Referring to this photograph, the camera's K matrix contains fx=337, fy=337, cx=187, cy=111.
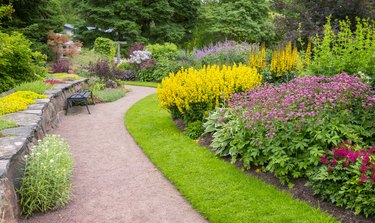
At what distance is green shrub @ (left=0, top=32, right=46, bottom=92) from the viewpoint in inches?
318

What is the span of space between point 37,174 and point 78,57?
15.1 metres

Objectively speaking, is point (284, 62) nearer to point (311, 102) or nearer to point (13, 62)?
point (311, 102)

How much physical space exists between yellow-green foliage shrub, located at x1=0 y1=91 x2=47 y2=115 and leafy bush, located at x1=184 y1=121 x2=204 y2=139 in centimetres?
304

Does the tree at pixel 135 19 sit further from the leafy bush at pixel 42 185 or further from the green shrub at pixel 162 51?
the leafy bush at pixel 42 185

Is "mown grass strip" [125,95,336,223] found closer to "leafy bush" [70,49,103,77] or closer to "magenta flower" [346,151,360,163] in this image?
"magenta flower" [346,151,360,163]

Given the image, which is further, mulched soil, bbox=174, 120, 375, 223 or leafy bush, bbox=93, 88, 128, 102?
leafy bush, bbox=93, 88, 128, 102

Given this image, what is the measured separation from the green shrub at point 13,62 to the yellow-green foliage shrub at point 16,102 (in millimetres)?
1316

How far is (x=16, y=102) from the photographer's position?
242 inches

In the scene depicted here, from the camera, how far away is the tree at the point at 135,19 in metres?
24.3

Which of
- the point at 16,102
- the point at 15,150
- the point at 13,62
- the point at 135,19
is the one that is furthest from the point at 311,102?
the point at 135,19

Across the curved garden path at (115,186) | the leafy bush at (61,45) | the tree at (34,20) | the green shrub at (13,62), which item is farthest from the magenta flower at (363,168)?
the leafy bush at (61,45)

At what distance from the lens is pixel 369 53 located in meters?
5.49

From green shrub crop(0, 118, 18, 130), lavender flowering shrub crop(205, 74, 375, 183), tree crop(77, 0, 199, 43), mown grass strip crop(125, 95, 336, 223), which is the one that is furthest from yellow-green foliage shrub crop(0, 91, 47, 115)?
tree crop(77, 0, 199, 43)

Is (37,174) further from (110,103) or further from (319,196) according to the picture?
(110,103)
